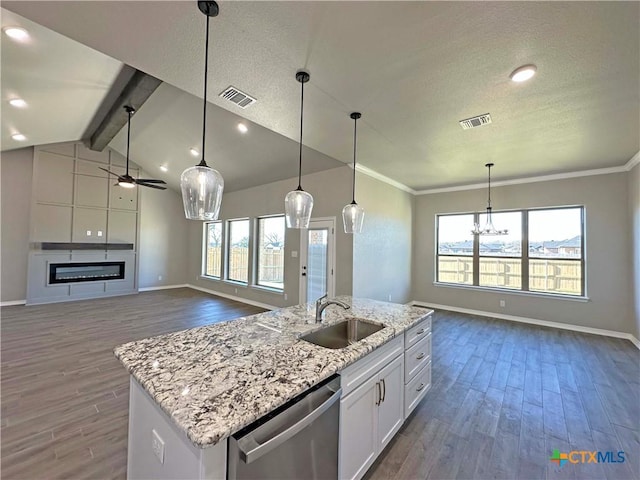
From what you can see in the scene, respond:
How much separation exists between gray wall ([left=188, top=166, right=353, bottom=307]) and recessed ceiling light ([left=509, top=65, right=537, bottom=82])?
283 cm

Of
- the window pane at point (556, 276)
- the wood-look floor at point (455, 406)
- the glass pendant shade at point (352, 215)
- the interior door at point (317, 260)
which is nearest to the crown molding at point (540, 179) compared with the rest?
the window pane at point (556, 276)

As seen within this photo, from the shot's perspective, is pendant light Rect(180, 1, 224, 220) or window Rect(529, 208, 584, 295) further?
window Rect(529, 208, 584, 295)

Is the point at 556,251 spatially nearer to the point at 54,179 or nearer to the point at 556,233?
the point at 556,233

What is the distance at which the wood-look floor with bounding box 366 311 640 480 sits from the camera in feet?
5.97

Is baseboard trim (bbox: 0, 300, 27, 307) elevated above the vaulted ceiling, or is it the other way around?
the vaulted ceiling

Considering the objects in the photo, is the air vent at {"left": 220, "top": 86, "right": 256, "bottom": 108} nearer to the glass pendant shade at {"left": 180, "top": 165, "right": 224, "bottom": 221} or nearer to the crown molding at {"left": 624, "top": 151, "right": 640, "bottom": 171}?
the glass pendant shade at {"left": 180, "top": 165, "right": 224, "bottom": 221}

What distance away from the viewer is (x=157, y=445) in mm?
1136

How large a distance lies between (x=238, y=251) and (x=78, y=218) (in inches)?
157

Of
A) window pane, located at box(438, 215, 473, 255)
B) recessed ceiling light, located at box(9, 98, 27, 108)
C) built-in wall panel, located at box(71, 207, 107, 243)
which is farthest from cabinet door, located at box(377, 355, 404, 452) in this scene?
built-in wall panel, located at box(71, 207, 107, 243)

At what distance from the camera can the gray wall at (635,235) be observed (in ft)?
12.8

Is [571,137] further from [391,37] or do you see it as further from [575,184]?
[391,37]

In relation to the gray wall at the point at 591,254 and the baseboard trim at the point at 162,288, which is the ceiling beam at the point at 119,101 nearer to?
the baseboard trim at the point at 162,288

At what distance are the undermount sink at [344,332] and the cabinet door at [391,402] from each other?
1.04 ft

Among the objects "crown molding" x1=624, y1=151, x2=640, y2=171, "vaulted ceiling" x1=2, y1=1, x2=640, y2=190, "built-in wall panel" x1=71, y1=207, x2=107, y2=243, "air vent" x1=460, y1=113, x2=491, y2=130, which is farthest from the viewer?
"built-in wall panel" x1=71, y1=207, x2=107, y2=243
